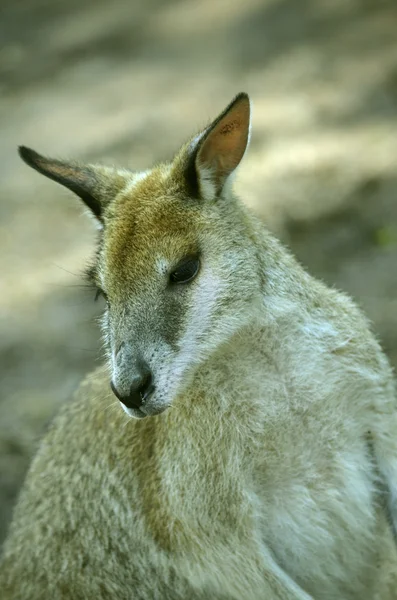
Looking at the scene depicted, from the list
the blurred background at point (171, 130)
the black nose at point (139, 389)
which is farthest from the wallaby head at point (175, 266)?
the blurred background at point (171, 130)

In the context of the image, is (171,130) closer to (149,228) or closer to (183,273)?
(149,228)

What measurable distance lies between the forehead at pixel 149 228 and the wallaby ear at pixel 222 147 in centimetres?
12

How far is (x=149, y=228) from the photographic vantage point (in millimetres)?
4445

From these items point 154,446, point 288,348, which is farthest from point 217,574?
point 288,348

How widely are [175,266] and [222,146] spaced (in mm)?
554

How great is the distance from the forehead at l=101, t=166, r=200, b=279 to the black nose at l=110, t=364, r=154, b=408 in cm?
42

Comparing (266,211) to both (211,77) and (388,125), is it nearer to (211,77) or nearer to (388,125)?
(388,125)

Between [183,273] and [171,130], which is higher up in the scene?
[171,130]

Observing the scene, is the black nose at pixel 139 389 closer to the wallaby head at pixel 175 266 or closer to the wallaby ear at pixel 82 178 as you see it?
the wallaby head at pixel 175 266

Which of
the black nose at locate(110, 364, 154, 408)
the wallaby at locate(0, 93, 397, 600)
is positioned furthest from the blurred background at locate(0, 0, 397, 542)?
the black nose at locate(110, 364, 154, 408)

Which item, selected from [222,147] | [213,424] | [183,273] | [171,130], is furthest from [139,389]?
[171,130]

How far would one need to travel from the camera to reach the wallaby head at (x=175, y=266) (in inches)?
167

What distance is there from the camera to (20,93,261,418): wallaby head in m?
4.24

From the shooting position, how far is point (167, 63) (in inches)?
455
